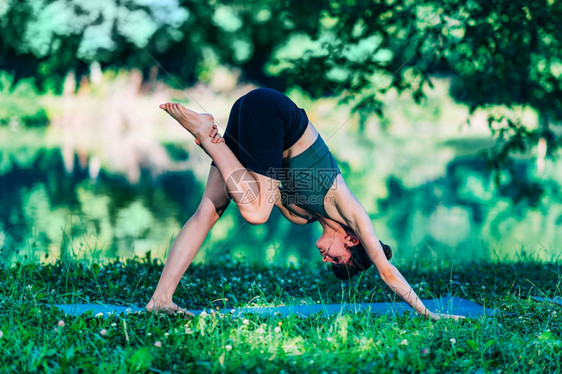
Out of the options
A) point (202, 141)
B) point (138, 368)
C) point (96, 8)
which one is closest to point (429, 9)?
point (202, 141)

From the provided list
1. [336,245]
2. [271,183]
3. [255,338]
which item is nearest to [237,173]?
[271,183]

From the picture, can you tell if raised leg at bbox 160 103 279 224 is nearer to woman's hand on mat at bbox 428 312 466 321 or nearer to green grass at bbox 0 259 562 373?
green grass at bbox 0 259 562 373

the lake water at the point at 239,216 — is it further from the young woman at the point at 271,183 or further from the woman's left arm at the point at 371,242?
the woman's left arm at the point at 371,242

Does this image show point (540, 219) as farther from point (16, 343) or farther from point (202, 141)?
point (16, 343)

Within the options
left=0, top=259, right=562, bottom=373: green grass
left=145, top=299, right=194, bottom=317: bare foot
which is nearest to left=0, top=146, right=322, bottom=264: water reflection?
left=0, top=259, right=562, bottom=373: green grass

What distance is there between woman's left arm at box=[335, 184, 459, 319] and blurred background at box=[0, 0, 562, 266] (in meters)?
1.80

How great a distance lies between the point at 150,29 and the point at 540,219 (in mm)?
20998

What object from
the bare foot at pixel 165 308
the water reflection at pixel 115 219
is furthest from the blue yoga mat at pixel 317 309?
the water reflection at pixel 115 219

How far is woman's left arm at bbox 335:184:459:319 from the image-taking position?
13.2ft

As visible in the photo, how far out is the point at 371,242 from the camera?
4043mm

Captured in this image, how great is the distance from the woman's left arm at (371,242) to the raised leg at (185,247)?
0.74 metres

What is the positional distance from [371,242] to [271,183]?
69 cm

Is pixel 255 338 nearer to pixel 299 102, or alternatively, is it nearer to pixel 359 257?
pixel 359 257

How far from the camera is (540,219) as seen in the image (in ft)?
37.4
